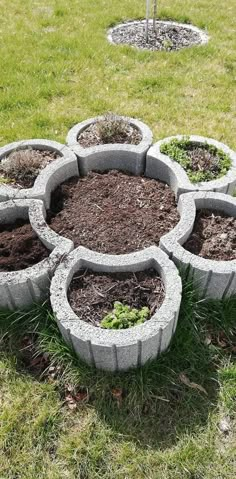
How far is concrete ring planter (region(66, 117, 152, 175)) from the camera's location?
4348 millimetres

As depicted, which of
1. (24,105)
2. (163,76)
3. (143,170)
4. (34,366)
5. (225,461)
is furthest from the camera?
(163,76)

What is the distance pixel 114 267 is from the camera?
3332mm

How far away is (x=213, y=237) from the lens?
3674 millimetres

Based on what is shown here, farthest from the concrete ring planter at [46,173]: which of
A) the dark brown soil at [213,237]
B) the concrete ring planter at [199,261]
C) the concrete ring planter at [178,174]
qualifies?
the dark brown soil at [213,237]

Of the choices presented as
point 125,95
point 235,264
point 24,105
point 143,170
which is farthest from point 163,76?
point 235,264

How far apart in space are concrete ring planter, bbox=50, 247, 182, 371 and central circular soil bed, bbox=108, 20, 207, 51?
506cm

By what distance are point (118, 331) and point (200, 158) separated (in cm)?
210

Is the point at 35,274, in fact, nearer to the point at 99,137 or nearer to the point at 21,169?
the point at 21,169

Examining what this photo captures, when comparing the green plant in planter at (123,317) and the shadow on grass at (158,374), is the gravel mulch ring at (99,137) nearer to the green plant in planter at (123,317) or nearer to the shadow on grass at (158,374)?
the shadow on grass at (158,374)

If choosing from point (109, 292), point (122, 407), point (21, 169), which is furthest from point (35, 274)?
point (21, 169)

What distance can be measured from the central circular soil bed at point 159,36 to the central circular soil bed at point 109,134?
124 inches

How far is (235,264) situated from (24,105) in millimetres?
3968

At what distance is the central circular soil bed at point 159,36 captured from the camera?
7242 mm

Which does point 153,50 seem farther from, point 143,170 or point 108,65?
point 143,170
